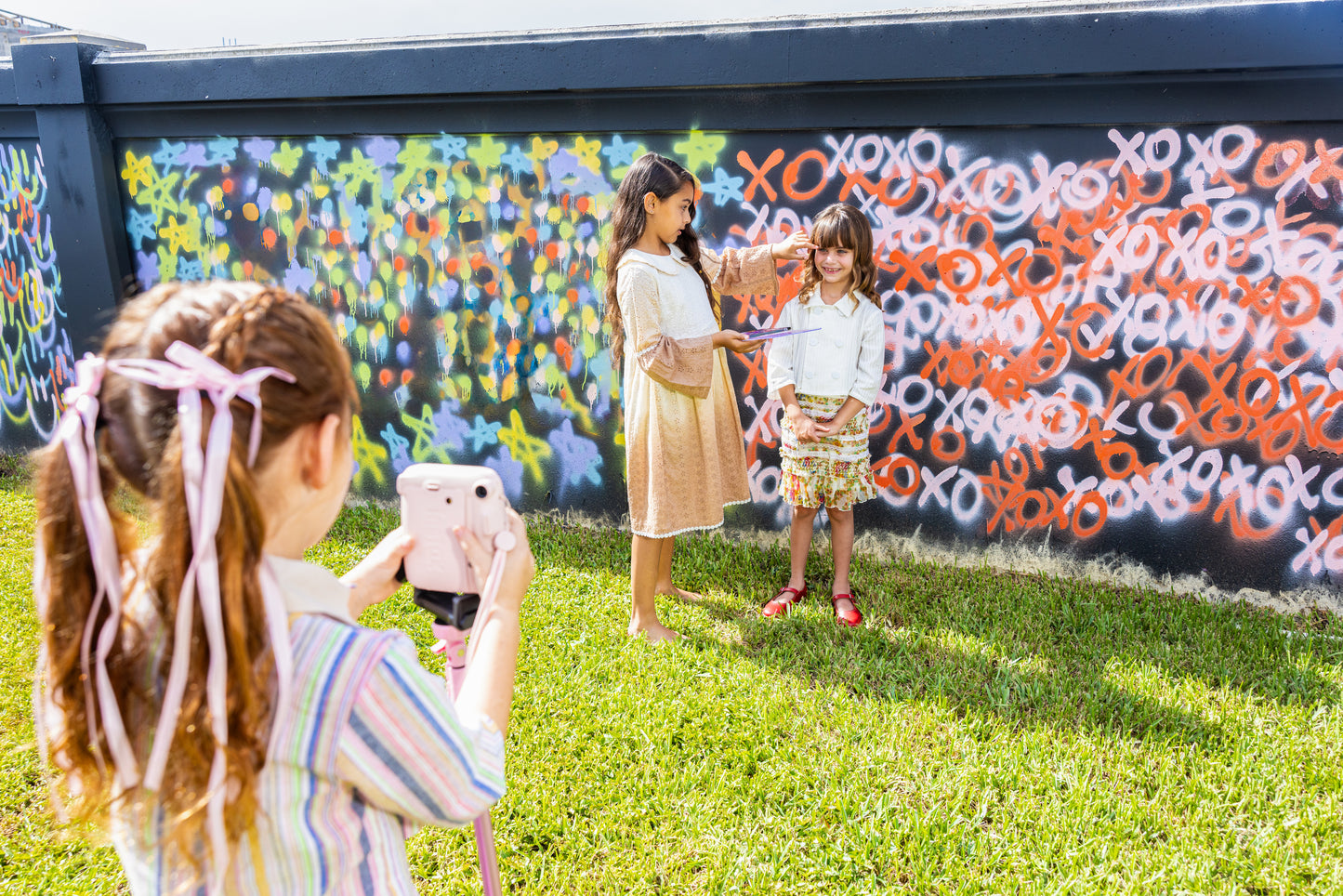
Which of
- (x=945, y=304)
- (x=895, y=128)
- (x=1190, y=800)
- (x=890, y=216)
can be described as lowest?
(x=1190, y=800)

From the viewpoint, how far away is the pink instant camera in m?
1.31

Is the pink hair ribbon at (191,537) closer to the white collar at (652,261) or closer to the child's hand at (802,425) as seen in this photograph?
the white collar at (652,261)

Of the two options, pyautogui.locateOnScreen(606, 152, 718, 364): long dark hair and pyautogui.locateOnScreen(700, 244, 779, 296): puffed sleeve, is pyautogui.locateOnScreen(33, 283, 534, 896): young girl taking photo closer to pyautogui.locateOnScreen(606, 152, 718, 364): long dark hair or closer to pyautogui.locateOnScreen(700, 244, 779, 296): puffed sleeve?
pyautogui.locateOnScreen(606, 152, 718, 364): long dark hair

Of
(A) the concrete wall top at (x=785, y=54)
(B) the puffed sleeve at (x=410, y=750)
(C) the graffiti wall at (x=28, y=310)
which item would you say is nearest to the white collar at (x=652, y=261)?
(A) the concrete wall top at (x=785, y=54)

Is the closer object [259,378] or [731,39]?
[259,378]

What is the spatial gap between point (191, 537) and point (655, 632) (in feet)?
8.60

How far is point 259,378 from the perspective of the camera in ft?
3.21

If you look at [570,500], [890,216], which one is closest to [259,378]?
[890,216]

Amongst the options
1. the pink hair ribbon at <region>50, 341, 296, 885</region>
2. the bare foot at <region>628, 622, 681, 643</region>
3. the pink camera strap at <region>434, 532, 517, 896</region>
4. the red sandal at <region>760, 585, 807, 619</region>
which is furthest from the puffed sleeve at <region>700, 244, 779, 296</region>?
the pink hair ribbon at <region>50, 341, 296, 885</region>

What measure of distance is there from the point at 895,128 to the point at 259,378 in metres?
3.43

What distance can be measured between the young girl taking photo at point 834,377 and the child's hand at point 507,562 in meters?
2.32

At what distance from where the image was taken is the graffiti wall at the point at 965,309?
3564mm

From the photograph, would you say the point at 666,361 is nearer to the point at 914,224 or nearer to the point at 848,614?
the point at 848,614

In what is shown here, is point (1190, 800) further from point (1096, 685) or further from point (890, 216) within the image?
point (890, 216)
